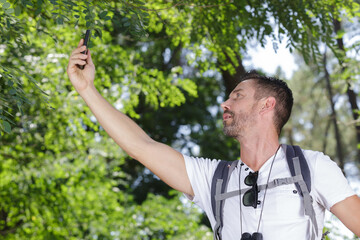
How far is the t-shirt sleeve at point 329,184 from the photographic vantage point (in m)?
2.02

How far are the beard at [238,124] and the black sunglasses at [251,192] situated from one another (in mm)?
231

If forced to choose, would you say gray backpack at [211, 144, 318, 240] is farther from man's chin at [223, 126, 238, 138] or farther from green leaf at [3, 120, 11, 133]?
green leaf at [3, 120, 11, 133]

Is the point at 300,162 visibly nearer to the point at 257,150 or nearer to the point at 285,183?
the point at 285,183

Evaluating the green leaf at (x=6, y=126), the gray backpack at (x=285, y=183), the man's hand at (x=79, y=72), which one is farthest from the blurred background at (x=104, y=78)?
the gray backpack at (x=285, y=183)

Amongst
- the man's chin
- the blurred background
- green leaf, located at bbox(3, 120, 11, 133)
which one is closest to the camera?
the man's chin

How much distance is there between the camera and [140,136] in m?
2.32

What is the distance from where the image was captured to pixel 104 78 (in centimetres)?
765

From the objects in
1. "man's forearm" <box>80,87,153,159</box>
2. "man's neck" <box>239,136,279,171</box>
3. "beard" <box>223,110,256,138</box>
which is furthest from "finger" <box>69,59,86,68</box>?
"man's neck" <box>239,136,279,171</box>

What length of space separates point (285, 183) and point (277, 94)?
607 millimetres

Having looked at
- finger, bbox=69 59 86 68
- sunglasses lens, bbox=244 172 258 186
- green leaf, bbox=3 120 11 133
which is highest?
finger, bbox=69 59 86 68

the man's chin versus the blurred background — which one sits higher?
the blurred background

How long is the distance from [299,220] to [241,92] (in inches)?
30.2

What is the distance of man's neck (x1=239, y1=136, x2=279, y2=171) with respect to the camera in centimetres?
237

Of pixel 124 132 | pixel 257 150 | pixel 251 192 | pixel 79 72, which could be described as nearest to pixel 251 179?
pixel 251 192
